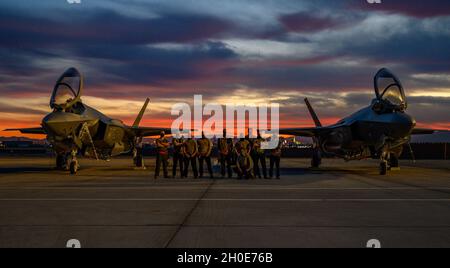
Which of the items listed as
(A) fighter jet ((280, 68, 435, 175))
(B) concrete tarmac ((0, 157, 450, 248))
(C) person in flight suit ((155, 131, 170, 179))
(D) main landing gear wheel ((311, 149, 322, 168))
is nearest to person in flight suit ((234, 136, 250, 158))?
(C) person in flight suit ((155, 131, 170, 179))

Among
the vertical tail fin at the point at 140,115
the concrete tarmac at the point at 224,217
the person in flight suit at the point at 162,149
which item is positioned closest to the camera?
the concrete tarmac at the point at 224,217

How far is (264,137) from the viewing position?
18.3 meters

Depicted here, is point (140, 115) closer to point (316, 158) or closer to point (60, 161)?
point (60, 161)

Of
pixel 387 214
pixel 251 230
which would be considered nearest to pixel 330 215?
pixel 387 214

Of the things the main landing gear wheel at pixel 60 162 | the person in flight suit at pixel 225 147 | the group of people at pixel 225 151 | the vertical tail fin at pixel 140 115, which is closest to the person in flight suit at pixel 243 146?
the group of people at pixel 225 151

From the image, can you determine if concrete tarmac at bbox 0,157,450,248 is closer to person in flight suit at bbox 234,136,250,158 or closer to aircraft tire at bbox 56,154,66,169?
person in flight suit at bbox 234,136,250,158

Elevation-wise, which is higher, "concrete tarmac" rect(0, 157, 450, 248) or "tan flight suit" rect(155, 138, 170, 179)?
"tan flight suit" rect(155, 138, 170, 179)

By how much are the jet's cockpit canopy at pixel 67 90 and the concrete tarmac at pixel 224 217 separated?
5791 millimetres

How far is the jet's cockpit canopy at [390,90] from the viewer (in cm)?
1873

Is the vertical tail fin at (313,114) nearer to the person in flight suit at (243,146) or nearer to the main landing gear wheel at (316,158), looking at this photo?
the main landing gear wheel at (316,158)

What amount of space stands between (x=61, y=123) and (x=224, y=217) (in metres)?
11.8

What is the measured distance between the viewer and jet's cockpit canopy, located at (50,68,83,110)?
18000 millimetres

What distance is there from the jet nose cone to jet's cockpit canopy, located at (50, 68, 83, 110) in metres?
0.43
